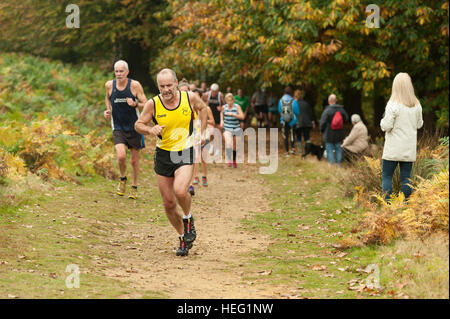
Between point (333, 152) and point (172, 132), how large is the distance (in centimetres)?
999

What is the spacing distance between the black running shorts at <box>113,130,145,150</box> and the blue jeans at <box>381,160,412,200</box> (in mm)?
4660

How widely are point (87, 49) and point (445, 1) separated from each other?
1599 cm

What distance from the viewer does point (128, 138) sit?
464 inches

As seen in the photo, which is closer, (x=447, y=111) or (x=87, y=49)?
(x=447, y=111)

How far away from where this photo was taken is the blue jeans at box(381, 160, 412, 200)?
926cm

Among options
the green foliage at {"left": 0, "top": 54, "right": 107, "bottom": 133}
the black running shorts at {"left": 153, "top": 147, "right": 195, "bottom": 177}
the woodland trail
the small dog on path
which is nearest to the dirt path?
the woodland trail

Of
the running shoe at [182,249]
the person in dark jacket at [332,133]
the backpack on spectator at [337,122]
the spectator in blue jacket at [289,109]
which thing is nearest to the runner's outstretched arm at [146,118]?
the running shoe at [182,249]

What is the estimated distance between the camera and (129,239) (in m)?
9.57

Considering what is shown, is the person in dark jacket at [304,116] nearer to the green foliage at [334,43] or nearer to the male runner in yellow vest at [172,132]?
the green foliage at [334,43]

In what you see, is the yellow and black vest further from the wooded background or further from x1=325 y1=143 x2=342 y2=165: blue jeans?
x1=325 y1=143 x2=342 y2=165: blue jeans

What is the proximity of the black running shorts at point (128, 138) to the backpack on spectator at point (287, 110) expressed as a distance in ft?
28.4

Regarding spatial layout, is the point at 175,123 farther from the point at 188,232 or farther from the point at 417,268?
the point at 417,268
